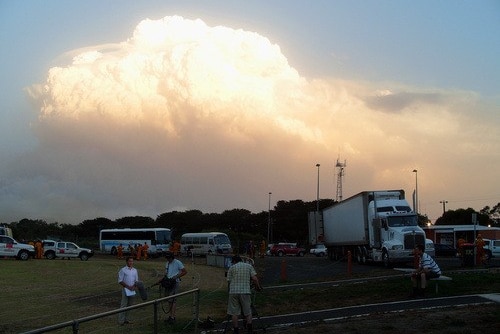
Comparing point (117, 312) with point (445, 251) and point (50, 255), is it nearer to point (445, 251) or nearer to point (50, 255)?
point (445, 251)

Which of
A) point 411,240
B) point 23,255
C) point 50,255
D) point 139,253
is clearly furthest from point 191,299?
point 139,253

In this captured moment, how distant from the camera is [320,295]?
783 inches

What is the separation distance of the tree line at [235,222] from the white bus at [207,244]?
133ft

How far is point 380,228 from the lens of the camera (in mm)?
36562

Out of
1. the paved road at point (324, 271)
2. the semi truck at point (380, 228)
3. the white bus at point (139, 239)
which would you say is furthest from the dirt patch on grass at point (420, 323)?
the white bus at point (139, 239)

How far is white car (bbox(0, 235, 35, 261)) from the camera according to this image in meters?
49.0

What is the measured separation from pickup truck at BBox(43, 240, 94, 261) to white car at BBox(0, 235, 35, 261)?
535cm

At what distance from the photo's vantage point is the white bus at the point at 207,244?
68.8m

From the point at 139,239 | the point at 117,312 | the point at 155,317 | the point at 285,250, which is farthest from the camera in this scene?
the point at 285,250

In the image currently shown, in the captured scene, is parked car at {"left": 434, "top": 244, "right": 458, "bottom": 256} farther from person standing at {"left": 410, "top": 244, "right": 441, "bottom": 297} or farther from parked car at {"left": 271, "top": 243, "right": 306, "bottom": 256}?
person standing at {"left": 410, "top": 244, "right": 441, "bottom": 297}

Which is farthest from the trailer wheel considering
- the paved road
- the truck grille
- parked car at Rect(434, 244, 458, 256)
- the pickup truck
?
the pickup truck

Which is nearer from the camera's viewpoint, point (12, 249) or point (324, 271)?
point (324, 271)

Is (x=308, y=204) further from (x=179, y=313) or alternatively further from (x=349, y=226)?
(x=179, y=313)

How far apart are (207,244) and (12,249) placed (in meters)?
24.5
